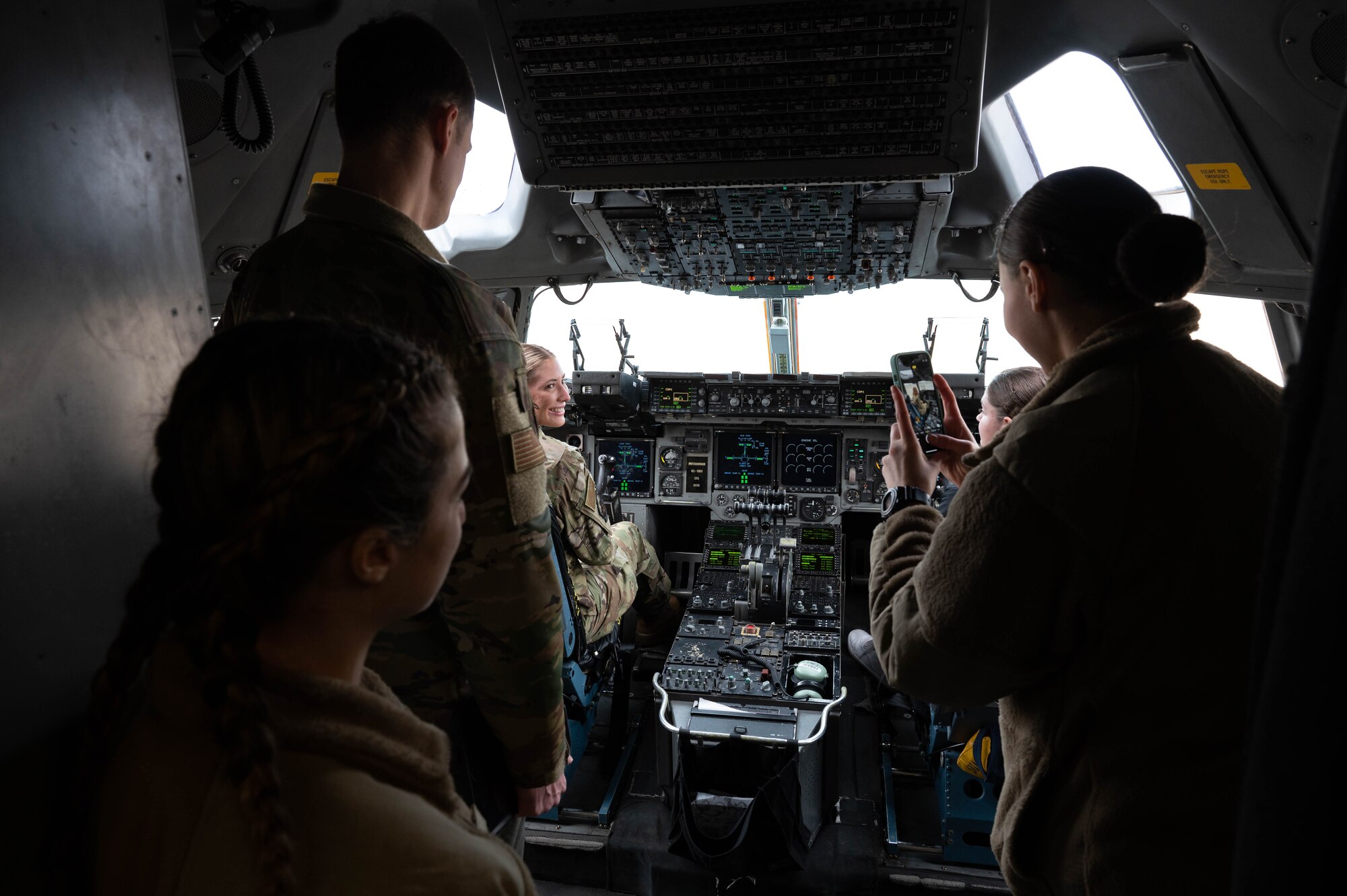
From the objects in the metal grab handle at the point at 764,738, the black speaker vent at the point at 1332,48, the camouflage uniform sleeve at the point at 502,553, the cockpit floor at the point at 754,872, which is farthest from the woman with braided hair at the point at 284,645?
the cockpit floor at the point at 754,872

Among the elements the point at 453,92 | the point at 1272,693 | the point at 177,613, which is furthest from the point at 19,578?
the point at 1272,693

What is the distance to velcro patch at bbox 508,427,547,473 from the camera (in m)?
1.29

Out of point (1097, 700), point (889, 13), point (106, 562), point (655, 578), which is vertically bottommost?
point (655, 578)

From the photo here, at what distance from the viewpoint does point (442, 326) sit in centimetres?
126

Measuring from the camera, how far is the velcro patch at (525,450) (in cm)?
129

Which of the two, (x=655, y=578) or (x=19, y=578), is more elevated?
(x=19, y=578)

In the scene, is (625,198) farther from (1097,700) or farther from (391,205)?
(1097,700)

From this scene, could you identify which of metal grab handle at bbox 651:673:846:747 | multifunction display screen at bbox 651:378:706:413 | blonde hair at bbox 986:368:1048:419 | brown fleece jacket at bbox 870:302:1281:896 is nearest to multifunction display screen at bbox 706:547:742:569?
multifunction display screen at bbox 651:378:706:413

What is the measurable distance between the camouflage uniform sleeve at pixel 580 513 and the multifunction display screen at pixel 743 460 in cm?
153

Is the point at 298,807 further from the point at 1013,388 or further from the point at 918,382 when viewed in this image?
the point at 1013,388

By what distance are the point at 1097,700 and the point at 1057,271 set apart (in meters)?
0.61

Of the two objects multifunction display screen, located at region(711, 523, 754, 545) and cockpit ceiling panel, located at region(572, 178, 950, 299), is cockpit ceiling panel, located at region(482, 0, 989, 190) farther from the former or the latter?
multifunction display screen, located at region(711, 523, 754, 545)

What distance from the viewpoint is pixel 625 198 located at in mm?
2828

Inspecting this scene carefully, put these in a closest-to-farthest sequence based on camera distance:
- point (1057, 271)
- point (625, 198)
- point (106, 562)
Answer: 1. point (106, 562)
2. point (1057, 271)
3. point (625, 198)
